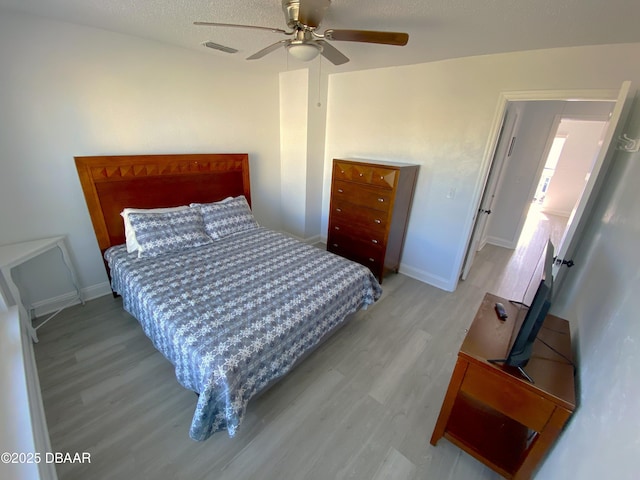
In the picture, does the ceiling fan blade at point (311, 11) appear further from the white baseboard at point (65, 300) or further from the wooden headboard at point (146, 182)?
the white baseboard at point (65, 300)

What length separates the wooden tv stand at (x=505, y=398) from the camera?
1.12 metres

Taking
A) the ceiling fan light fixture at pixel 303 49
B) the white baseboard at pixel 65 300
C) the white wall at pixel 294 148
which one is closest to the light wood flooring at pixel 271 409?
the white baseboard at pixel 65 300

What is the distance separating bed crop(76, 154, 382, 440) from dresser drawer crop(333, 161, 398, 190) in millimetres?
969

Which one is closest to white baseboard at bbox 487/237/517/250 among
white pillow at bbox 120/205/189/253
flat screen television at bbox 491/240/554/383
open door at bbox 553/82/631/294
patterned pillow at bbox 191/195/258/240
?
open door at bbox 553/82/631/294

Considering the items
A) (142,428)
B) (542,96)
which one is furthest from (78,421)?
(542,96)

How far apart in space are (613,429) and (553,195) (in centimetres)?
814

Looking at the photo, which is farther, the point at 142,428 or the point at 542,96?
the point at 542,96

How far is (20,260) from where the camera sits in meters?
1.85

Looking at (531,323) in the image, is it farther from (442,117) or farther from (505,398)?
(442,117)

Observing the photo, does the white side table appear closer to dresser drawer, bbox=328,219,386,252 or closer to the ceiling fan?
the ceiling fan

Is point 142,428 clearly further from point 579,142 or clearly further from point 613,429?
point 579,142

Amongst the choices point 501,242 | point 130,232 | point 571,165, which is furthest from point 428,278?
point 571,165

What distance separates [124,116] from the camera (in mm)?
2344

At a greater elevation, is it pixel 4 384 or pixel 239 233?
pixel 239 233
